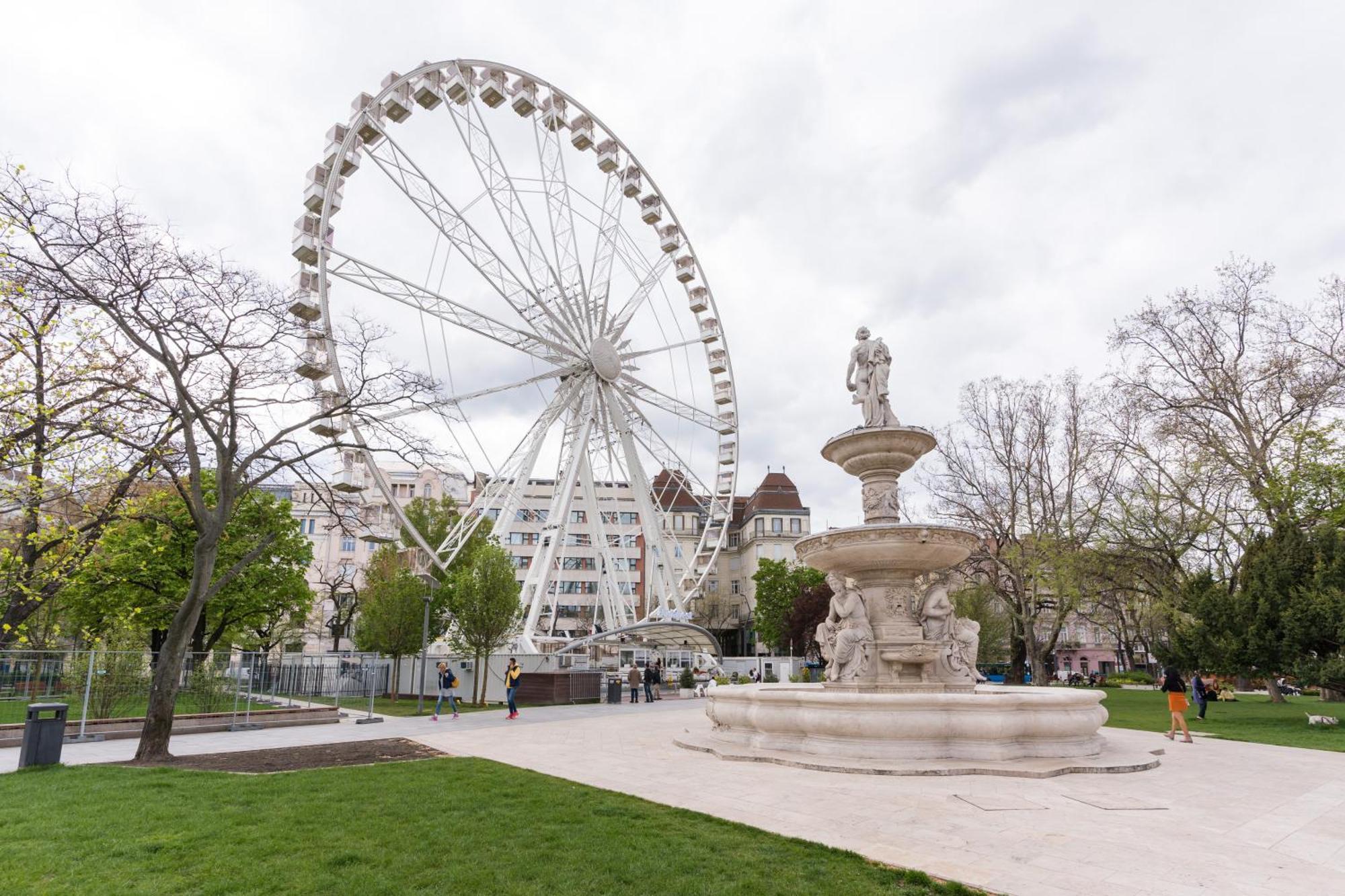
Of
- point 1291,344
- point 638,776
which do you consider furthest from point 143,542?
point 1291,344

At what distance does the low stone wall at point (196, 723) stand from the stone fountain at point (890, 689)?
10.9 m

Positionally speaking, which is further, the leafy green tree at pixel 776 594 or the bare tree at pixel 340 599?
the leafy green tree at pixel 776 594

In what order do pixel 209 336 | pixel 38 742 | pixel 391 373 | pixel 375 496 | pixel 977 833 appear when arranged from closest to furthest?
1. pixel 977 833
2. pixel 38 742
3. pixel 209 336
4. pixel 391 373
5. pixel 375 496

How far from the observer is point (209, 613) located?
90.8 ft

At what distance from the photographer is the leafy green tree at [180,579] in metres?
23.9

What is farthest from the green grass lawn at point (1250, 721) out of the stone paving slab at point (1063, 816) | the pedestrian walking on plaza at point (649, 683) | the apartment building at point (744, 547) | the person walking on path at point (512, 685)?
the apartment building at point (744, 547)

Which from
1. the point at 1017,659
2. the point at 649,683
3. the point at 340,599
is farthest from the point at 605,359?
the point at 340,599

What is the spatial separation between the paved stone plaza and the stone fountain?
0.70 m

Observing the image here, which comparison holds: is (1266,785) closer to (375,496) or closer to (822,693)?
(822,693)

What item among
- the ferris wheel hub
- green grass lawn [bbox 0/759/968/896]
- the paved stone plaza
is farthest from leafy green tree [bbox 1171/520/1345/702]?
the ferris wheel hub

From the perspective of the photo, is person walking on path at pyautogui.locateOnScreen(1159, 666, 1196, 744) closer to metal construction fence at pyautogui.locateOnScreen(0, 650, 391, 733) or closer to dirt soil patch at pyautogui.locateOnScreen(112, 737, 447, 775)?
dirt soil patch at pyautogui.locateOnScreen(112, 737, 447, 775)

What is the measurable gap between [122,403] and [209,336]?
67.4 inches

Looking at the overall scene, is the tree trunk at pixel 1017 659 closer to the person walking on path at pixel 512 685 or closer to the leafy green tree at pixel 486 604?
the leafy green tree at pixel 486 604

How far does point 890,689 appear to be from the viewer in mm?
12305
